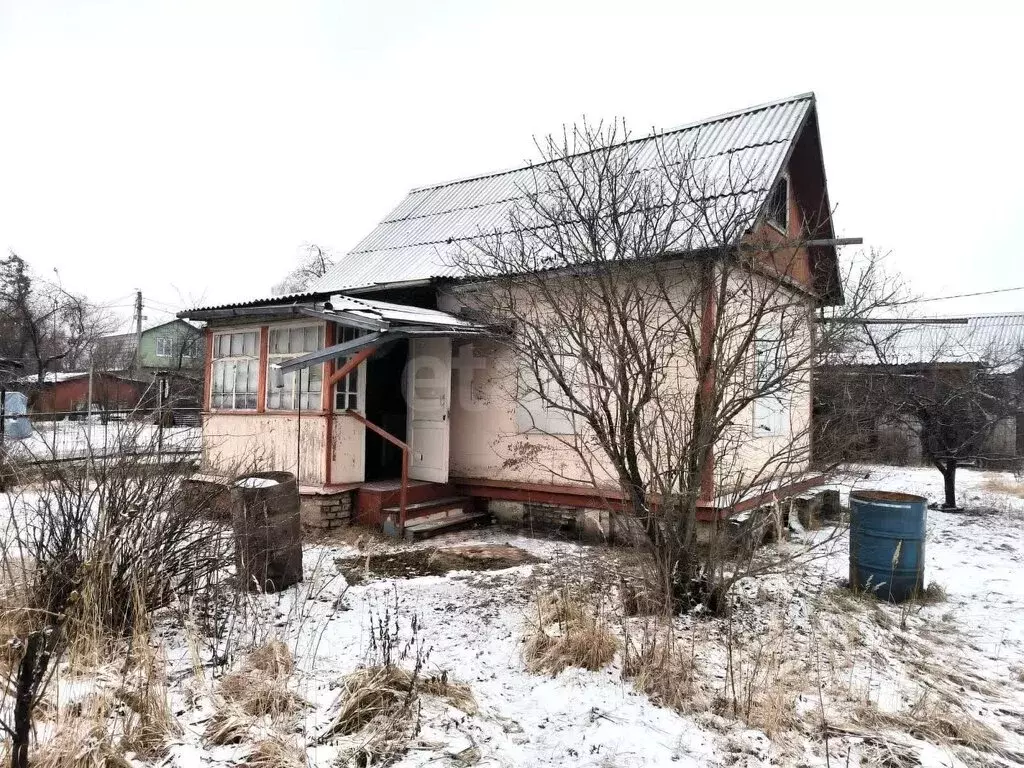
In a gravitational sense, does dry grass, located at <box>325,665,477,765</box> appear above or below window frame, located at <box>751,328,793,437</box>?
below

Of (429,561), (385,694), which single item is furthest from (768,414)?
(385,694)

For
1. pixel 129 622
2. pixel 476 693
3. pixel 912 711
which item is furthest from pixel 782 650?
pixel 129 622

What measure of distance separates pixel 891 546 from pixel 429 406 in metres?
5.43

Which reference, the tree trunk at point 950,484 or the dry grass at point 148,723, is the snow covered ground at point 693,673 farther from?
the tree trunk at point 950,484

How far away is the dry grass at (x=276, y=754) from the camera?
2494 mm

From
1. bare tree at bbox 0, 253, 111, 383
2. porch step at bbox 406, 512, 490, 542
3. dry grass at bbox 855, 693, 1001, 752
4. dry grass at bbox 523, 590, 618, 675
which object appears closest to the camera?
dry grass at bbox 855, 693, 1001, 752

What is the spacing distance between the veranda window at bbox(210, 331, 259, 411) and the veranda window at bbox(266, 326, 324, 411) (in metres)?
0.42

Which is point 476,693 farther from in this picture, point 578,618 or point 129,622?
point 129,622

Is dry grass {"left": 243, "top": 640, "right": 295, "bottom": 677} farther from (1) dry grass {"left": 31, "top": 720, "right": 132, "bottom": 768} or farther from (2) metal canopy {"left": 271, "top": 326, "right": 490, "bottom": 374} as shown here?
(2) metal canopy {"left": 271, "top": 326, "right": 490, "bottom": 374}

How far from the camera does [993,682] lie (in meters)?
3.74

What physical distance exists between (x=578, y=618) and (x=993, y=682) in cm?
255

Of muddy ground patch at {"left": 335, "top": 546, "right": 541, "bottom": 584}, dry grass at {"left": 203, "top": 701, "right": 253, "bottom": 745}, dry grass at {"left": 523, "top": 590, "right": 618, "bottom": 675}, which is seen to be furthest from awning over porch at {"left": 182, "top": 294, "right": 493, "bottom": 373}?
dry grass at {"left": 203, "top": 701, "right": 253, "bottom": 745}

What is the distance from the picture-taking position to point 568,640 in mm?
3713

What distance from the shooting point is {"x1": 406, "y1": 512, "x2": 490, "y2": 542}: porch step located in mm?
7266
